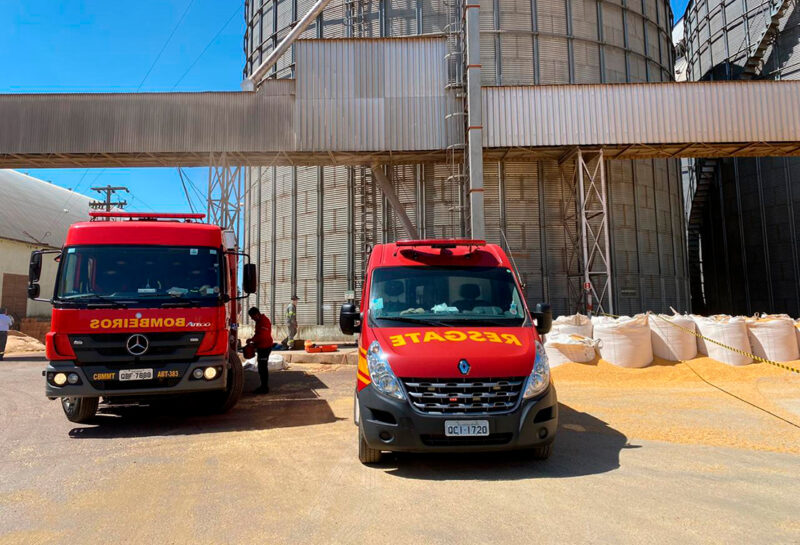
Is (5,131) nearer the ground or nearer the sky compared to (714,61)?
nearer the ground

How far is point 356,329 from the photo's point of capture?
19.2 feet

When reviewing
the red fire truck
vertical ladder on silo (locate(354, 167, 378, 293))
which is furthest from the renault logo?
Answer: vertical ladder on silo (locate(354, 167, 378, 293))

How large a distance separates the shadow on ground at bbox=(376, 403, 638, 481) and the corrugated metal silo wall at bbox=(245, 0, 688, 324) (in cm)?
1416

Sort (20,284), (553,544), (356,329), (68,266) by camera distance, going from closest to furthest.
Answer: (553,544), (356,329), (68,266), (20,284)

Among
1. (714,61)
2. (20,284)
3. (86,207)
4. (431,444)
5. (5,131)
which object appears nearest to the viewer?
(431,444)

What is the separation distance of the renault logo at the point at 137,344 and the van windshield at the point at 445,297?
3106 millimetres

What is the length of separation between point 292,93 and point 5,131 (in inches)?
398

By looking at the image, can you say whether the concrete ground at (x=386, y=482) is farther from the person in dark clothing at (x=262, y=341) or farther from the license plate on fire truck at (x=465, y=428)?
the person in dark clothing at (x=262, y=341)

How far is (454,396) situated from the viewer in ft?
15.3

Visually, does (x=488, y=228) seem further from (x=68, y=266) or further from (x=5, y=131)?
(x=5, y=131)

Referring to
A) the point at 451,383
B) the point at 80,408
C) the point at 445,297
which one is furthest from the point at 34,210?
the point at 451,383

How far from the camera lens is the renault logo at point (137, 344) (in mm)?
6527

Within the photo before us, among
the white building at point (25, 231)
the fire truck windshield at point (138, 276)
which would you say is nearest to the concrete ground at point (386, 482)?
the fire truck windshield at point (138, 276)

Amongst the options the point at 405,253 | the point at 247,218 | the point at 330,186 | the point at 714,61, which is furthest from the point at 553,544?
the point at 714,61
